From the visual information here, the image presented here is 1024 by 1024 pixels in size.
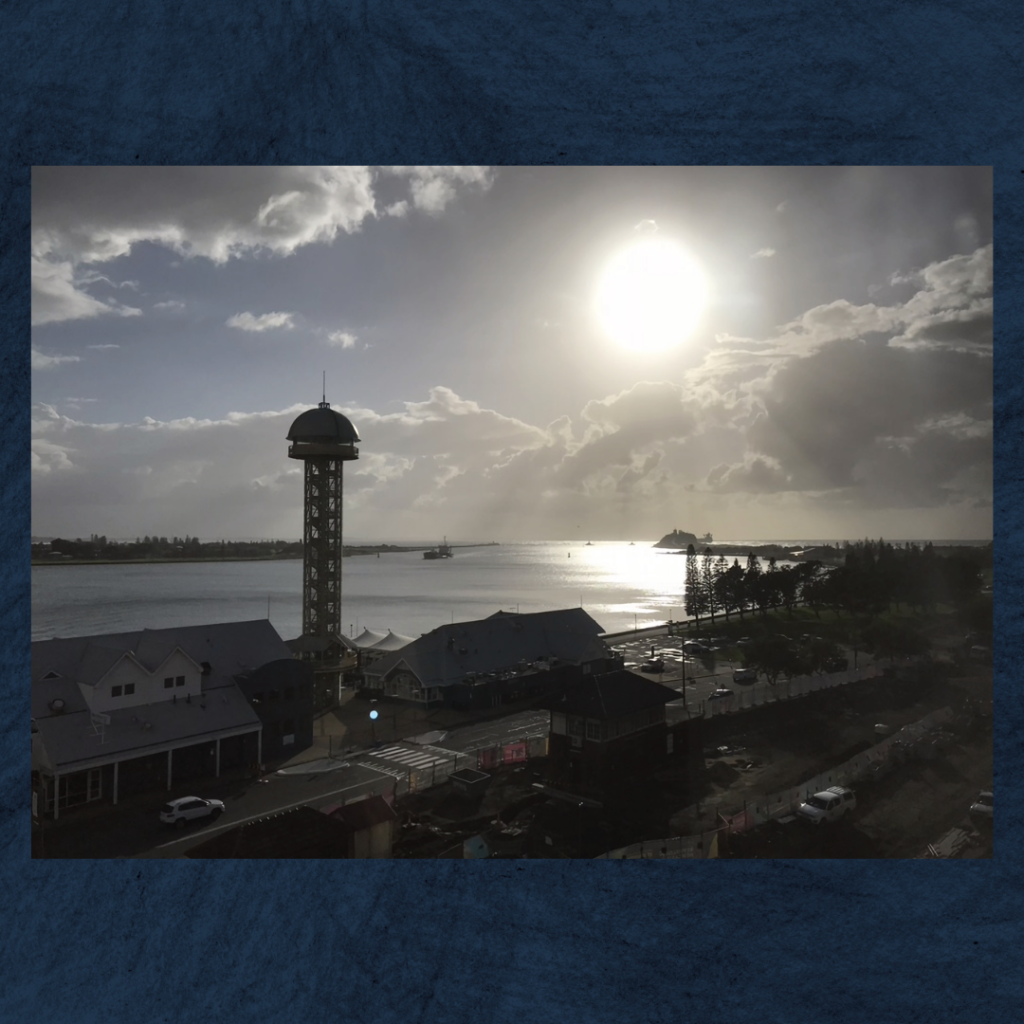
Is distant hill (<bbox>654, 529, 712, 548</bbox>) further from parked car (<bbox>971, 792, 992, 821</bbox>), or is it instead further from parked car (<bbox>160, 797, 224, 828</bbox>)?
parked car (<bbox>160, 797, 224, 828</bbox>)

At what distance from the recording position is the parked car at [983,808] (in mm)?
2891

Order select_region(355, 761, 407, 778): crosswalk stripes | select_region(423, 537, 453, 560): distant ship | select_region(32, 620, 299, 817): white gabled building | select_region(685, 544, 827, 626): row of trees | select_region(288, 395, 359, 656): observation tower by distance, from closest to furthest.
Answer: select_region(32, 620, 299, 817): white gabled building → select_region(355, 761, 407, 778): crosswalk stripes → select_region(288, 395, 359, 656): observation tower → select_region(685, 544, 827, 626): row of trees → select_region(423, 537, 453, 560): distant ship

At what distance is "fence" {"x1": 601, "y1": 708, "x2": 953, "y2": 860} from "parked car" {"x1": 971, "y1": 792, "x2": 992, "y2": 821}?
0.99ft

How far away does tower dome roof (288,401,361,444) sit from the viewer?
313 centimetres

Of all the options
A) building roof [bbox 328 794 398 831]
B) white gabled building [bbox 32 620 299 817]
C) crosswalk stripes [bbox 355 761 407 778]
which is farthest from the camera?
crosswalk stripes [bbox 355 761 407 778]

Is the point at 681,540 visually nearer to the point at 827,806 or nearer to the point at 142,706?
the point at 827,806

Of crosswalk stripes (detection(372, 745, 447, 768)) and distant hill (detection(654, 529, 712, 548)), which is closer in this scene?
crosswalk stripes (detection(372, 745, 447, 768))

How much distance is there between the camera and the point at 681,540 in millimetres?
3238

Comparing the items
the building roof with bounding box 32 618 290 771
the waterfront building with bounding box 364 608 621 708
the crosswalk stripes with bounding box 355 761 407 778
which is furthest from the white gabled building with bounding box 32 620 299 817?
the waterfront building with bounding box 364 608 621 708
